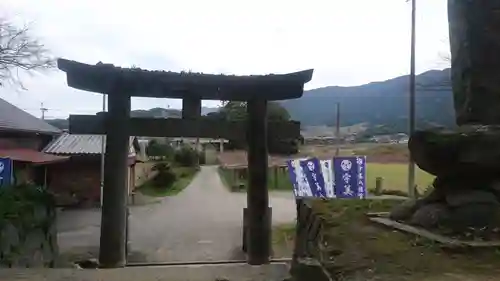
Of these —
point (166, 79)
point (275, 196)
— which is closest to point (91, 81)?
point (166, 79)

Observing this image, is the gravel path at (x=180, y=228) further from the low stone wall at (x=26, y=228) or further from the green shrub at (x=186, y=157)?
the green shrub at (x=186, y=157)

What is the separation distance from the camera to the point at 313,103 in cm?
5712

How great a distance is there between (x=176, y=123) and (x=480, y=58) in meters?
5.95

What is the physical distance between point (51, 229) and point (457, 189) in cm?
916

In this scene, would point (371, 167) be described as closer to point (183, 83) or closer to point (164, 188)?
point (164, 188)

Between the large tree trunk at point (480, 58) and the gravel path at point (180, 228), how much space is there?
297 inches

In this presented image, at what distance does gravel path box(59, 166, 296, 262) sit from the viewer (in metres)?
12.2

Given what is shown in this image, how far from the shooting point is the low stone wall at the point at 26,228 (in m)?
8.12

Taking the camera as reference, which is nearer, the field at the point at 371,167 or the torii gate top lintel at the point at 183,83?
the torii gate top lintel at the point at 183,83

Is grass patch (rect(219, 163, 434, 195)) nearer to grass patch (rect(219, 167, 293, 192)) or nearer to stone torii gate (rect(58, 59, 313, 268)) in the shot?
grass patch (rect(219, 167, 293, 192))

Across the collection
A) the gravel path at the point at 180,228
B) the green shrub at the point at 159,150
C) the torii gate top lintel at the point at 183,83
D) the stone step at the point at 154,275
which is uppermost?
the torii gate top lintel at the point at 183,83

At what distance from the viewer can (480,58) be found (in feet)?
12.9

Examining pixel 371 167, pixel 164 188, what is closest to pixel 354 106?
pixel 371 167

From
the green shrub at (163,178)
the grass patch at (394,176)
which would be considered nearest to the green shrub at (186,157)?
the green shrub at (163,178)
